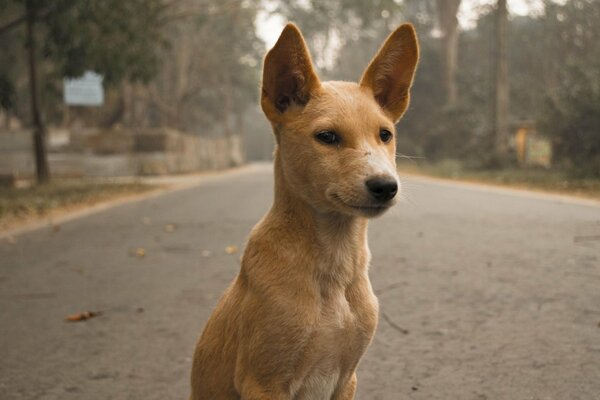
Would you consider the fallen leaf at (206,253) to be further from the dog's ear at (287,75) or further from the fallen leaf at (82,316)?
the dog's ear at (287,75)

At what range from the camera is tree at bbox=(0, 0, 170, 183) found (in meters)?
13.4

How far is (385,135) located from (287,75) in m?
0.43

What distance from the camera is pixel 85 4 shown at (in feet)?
43.1

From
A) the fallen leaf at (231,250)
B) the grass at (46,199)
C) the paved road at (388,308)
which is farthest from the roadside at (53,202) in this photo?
the fallen leaf at (231,250)

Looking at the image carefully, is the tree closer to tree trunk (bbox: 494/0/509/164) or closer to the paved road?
the paved road

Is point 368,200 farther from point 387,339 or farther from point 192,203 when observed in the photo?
point 192,203

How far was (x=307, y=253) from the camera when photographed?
2164mm

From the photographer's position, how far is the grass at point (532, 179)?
14852 millimetres

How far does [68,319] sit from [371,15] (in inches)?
954

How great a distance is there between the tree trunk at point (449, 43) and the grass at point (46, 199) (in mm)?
20866

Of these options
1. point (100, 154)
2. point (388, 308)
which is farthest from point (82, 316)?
point (100, 154)

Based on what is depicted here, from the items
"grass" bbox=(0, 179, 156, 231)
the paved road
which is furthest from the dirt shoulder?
the paved road

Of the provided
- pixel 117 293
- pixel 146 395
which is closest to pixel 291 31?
pixel 146 395

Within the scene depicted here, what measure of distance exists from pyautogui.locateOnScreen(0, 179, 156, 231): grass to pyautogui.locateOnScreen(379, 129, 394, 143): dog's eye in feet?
28.4
